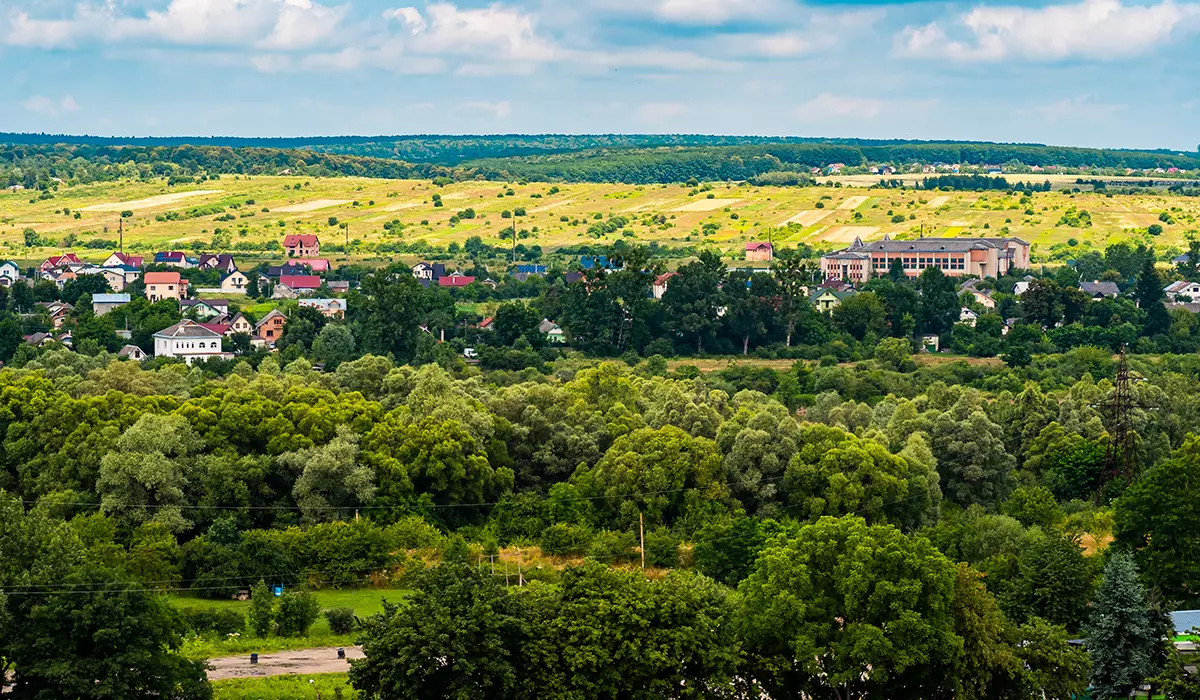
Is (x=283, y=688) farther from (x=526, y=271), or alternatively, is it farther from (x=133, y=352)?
(x=526, y=271)

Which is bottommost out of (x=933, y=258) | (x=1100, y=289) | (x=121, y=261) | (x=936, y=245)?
(x=121, y=261)

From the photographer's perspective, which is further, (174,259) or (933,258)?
(174,259)

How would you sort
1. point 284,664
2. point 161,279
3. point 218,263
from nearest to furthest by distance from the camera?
1. point 284,664
2. point 161,279
3. point 218,263

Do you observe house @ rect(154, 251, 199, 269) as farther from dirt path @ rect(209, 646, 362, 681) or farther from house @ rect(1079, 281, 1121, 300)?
dirt path @ rect(209, 646, 362, 681)

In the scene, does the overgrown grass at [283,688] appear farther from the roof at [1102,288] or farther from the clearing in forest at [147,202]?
the clearing in forest at [147,202]

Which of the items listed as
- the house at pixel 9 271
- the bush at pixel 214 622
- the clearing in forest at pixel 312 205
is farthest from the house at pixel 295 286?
the bush at pixel 214 622

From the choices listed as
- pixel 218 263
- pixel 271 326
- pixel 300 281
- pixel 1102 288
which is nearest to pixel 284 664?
pixel 271 326

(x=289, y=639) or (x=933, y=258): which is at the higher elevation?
(x=933, y=258)
